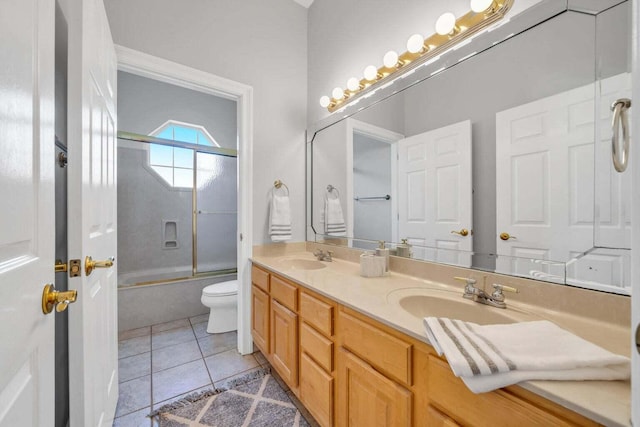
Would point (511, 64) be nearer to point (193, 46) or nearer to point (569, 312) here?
point (569, 312)

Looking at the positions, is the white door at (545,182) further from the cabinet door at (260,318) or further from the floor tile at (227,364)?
the floor tile at (227,364)

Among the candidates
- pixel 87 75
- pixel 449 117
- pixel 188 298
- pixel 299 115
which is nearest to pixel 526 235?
pixel 449 117

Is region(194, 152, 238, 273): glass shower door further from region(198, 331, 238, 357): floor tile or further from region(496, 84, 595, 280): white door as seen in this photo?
region(496, 84, 595, 280): white door

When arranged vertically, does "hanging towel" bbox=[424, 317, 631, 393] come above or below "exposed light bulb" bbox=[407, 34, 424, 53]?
below

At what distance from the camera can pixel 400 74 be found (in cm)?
142

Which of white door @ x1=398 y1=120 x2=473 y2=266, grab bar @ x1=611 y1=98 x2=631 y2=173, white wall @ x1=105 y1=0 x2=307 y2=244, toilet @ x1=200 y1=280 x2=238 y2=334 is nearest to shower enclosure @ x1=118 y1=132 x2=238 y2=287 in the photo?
toilet @ x1=200 y1=280 x2=238 y2=334

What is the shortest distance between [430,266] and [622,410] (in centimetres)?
82

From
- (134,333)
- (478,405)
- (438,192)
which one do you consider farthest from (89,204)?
(134,333)

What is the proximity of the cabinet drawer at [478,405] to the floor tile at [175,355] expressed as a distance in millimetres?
1818

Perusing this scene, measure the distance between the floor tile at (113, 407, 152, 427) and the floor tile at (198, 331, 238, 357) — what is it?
56 centimetres

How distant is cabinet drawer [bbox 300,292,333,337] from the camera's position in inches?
42.8

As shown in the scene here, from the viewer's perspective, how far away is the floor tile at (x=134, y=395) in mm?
1396

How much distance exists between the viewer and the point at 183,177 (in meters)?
2.99

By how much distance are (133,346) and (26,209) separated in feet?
6.79
